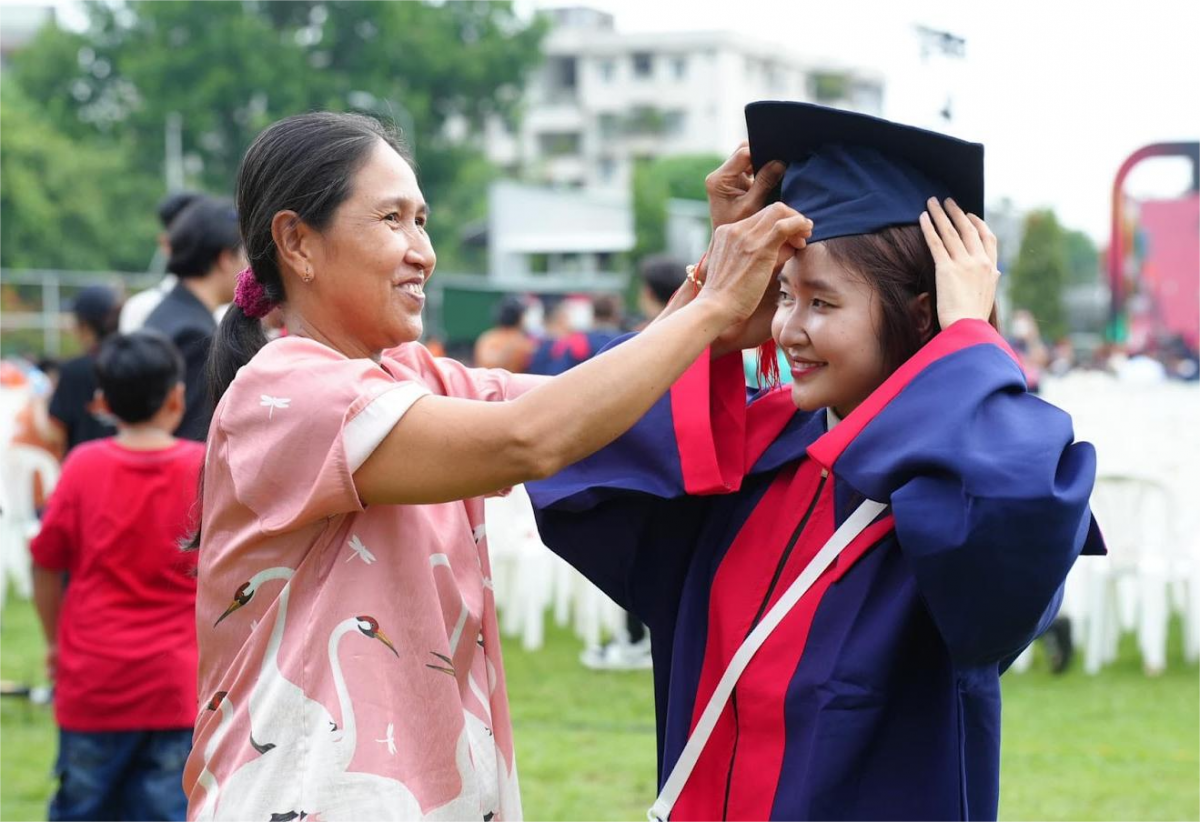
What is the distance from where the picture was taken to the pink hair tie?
229 cm

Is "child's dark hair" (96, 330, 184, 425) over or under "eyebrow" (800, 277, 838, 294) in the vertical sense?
under

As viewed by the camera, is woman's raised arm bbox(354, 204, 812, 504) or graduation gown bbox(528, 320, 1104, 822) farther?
woman's raised arm bbox(354, 204, 812, 504)

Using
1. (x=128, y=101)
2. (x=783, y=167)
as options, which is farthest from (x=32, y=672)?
(x=128, y=101)

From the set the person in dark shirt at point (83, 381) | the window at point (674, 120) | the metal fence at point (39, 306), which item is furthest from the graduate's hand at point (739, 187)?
the window at point (674, 120)

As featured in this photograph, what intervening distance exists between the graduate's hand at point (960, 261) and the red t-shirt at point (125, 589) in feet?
8.16

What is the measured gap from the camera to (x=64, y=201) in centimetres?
4494

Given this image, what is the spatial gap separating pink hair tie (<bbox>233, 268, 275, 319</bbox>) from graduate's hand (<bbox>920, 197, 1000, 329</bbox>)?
38.1 inches

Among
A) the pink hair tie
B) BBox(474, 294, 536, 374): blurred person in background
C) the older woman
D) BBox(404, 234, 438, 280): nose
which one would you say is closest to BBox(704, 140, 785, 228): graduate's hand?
the older woman

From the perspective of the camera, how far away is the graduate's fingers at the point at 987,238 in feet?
6.97

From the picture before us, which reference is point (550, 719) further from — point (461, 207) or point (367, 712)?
point (461, 207)

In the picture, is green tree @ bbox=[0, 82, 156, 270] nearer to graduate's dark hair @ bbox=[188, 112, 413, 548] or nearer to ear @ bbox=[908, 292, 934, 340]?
graduate's dark hair @ bbox=[188, 112, 413, 548]

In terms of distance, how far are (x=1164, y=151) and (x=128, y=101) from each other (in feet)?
137

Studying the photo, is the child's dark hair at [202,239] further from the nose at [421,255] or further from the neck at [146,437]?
the nose at [421,255]

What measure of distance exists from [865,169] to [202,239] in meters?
2.90
